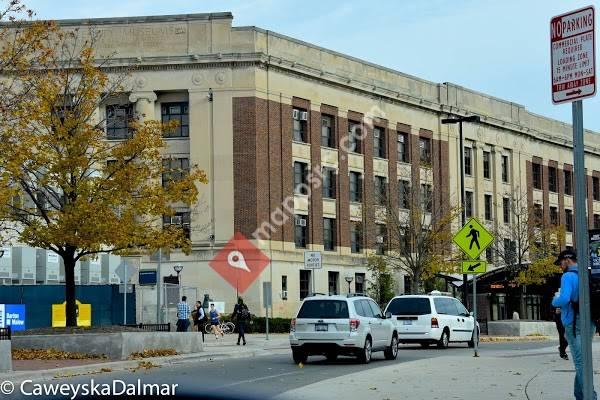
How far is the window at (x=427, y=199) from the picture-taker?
210 feet

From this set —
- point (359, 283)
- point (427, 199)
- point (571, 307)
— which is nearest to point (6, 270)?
point (359, 283)

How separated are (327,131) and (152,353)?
126ft

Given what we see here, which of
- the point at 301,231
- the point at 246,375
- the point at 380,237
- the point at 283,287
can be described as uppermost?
the point at 301,231

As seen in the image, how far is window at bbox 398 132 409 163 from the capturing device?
232ft

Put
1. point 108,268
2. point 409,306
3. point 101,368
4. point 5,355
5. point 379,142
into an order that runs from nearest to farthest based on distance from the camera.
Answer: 1. point 5,355
2. point 101,368
3. point 409,306
4. point 108,268
5. point 379,142

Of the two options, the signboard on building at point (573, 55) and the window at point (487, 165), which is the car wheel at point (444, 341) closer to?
the signboard on building at point (573, 55)

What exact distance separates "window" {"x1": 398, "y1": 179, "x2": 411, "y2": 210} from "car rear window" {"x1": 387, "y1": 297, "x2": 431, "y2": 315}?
97.0 ft

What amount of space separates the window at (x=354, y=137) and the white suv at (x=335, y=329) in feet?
130

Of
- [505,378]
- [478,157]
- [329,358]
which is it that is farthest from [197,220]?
[505,378]

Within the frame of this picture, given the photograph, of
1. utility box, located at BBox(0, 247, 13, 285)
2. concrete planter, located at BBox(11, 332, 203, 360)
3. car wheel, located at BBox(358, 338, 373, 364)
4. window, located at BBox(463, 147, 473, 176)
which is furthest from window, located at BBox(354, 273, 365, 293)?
car wheel, located at BBox(358, 338, 373, 364)

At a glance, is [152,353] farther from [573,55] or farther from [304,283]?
[304,283]

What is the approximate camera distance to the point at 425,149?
73.1 m

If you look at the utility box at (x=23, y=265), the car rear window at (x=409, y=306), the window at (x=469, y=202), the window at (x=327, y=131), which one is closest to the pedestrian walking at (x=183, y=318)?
the car rear window at (x=409, y=306)

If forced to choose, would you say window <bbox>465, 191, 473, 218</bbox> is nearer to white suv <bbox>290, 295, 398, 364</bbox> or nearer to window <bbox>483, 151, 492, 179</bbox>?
window <bbox>483, 151, 492, 179</bbox>
